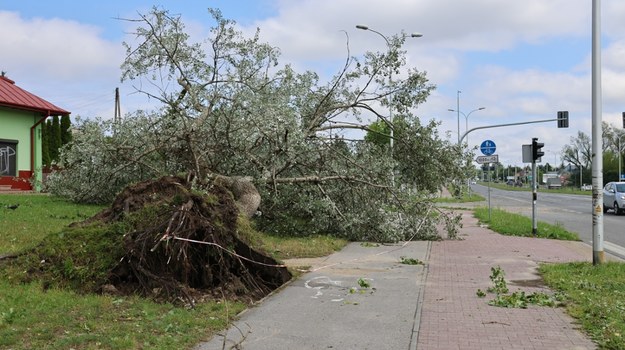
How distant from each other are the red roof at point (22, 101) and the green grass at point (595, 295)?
22.7 metres

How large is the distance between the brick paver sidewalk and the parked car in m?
16.4

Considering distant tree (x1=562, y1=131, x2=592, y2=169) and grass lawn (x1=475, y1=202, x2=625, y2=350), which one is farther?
distant tree (x1=562, y1=131, x2=592, y2=169)

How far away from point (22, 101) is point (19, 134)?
150cm

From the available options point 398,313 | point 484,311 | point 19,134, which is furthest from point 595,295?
point 19,134

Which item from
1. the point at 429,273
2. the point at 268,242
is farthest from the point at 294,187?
the point at 429,273

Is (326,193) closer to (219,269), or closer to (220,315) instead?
(219,269)

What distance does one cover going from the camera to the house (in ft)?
81.5

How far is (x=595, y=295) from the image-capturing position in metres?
7.84

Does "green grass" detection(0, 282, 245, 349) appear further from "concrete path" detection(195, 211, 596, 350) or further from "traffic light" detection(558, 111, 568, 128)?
"traffic light" detection(558, 111, 568, 128)

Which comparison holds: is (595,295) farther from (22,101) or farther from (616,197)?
(22,101)

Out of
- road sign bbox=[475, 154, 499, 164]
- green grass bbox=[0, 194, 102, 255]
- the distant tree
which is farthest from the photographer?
the distant tree

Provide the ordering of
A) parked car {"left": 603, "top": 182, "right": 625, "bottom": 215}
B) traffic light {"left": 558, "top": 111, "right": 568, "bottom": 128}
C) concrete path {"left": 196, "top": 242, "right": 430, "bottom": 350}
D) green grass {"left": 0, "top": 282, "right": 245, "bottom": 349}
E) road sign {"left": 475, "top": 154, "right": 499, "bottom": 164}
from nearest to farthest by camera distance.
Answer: green grass {"left": 0, "top": 282, "right": 245, "bottom": 349} < concrete path {"left": 196, "top": 242, "right": 430, "bottom": 350} < road sign {"left": 475, "top": 154, "right": 499, "bottom": 164} < parked car {"left": 603, "top": 182, "right": 625, "bottom": 215} < traffic light {"left": 558, "top": 111, "right": 568, "bottom": 128}

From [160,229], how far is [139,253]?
0.42 m

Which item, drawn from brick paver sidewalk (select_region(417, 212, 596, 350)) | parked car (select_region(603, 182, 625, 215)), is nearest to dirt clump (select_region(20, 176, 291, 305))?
brick paver sidewalk (select_region(417, 212, 596, 350))
